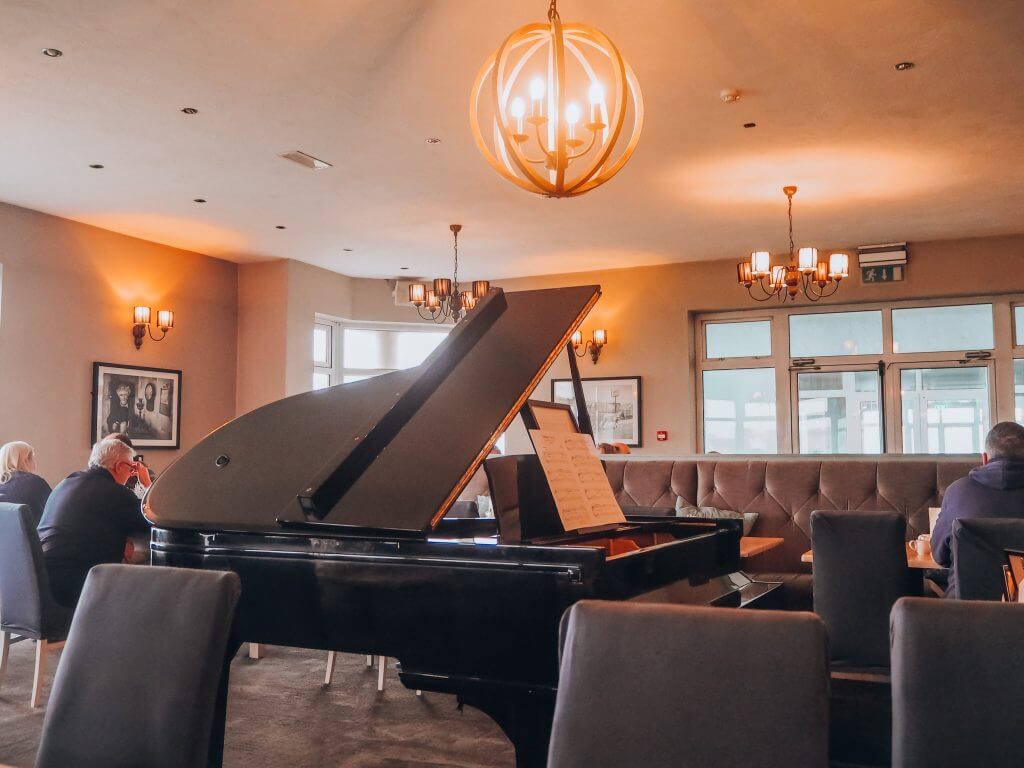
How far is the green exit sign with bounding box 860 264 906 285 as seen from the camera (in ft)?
28.9

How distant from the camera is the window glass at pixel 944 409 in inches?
345

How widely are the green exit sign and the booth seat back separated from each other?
3684 mm

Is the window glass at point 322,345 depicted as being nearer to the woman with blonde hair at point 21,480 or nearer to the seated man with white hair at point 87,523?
the woman with blonde hair at point 21,480

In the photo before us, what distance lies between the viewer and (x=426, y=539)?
198 centimetres

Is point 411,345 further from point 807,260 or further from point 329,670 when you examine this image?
point 329,670

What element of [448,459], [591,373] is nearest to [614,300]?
[591,373]

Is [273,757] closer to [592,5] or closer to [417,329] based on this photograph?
[592,5]

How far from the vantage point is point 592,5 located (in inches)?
158


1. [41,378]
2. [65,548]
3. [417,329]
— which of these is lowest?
[65,548]

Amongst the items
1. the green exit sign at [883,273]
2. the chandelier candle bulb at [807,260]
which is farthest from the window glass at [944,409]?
the chandelier candle bulb at [807,260]

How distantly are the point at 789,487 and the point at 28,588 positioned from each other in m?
4.34

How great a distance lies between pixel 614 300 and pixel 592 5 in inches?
240

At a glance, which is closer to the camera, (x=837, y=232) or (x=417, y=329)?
(x=837, y=232)

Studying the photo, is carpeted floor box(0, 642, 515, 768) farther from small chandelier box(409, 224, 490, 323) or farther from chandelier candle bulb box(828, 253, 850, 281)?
chandelier candle bulb box(828, 253, 850, 281)
